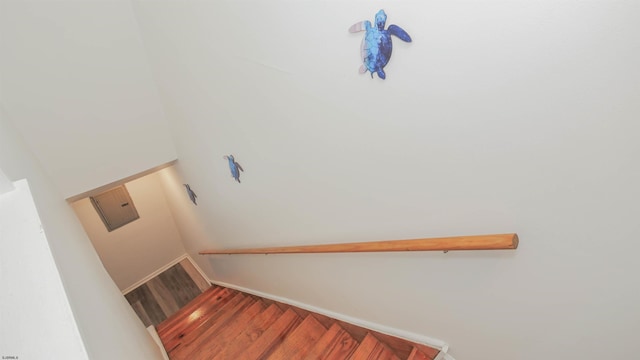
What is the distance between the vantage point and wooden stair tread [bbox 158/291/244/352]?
3.35 metres

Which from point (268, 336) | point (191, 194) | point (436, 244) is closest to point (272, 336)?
point (268, 336)

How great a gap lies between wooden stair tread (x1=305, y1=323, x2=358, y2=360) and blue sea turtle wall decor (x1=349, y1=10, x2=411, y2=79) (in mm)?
1789

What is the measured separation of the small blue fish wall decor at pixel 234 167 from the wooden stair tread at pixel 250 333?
143 centimetres

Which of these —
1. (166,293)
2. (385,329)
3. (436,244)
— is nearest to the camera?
(436,244)

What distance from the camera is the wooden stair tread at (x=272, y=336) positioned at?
93.0 inches

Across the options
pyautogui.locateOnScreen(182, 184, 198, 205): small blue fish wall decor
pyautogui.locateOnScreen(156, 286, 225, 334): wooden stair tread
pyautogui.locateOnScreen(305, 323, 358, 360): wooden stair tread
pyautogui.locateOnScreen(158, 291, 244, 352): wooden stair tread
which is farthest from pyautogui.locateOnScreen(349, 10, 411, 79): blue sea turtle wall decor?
pyautogui.locateOnScreen(156, 286, 225, 334): wooden stair tread

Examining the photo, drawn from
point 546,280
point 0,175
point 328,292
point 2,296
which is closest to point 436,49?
point 546,280

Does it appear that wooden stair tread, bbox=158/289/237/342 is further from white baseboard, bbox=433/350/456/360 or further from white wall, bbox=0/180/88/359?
white wall, bbox=0/180/88/359

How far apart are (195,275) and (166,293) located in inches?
22.7

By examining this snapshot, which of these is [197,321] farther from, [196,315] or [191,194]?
[191,194]

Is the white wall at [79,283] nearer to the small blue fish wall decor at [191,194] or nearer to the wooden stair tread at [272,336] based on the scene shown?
the wooden stair tread at [272,336]

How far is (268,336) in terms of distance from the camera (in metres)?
2.47


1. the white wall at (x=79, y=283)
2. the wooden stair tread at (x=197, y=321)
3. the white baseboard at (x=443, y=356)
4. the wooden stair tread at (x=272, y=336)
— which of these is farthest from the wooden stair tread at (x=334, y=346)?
the wooden stair tread at (x=197, y=321)

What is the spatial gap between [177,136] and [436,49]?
2.83 meters
